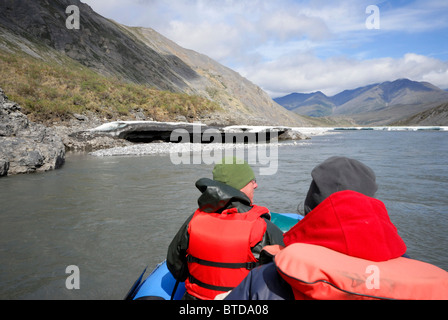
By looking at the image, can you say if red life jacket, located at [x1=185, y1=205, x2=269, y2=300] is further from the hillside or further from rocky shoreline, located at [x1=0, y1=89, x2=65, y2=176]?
the hillside

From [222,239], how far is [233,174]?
47 centimetres

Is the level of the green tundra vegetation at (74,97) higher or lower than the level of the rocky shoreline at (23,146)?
higher

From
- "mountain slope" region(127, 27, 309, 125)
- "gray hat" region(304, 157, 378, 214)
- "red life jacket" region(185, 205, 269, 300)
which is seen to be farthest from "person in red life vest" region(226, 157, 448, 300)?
"mountain slope" region(127, 27, 309, 125)

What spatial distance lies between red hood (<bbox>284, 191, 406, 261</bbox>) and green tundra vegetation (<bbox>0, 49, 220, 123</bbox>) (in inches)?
673

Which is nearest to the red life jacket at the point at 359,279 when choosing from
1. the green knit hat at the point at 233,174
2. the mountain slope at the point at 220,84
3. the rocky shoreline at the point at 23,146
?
the green knit hat at the point at 233,174

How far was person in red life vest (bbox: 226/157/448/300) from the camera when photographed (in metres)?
1.04

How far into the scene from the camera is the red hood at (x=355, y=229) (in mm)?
1116

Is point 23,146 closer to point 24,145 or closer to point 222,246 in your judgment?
point 24,145

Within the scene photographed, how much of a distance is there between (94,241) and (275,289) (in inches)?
145

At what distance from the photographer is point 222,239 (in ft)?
6.17

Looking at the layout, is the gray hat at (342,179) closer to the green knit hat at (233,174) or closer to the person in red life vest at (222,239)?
the person in red life vest at (222,239)

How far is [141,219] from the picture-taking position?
207 inches

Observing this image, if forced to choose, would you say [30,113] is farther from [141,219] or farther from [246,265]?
[246,265]

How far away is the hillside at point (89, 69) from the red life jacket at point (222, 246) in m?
16.4
